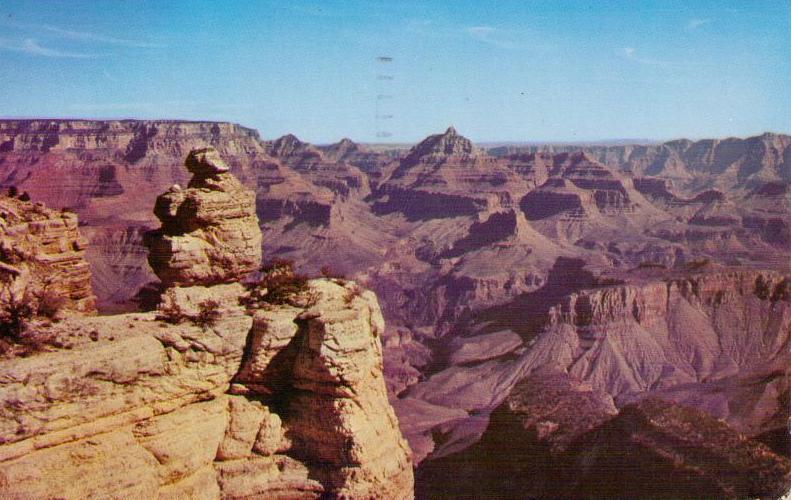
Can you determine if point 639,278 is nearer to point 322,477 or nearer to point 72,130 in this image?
point 322,477

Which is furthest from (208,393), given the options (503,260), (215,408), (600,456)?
(503,260)

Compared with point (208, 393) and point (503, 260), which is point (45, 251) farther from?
point (503, 260)

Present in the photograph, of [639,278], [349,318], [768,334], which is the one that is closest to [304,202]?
[639,278]

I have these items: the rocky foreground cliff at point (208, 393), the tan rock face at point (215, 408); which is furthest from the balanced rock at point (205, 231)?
the tan rock face at point (215, 408)

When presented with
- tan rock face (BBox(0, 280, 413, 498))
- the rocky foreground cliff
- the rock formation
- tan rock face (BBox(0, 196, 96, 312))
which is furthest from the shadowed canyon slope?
tan rock face (BBox(0, 280, 413, 498))

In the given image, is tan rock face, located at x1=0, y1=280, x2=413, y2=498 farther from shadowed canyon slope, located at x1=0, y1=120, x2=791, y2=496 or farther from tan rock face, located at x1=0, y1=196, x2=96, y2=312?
shadowed canyon slope, located at x1=0, y1=120, x2=791, y2=496
